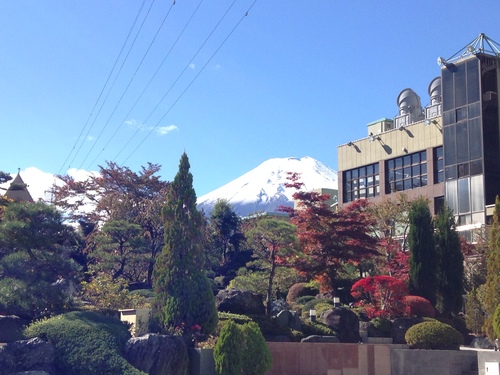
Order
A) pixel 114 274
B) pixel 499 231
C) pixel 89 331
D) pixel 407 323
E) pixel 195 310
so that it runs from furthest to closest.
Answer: pixel 114 274 < pixel 407 323 < pixel 499 231 < pixel 195 310 < pixel 89 331

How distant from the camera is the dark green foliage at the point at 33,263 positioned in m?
22.1

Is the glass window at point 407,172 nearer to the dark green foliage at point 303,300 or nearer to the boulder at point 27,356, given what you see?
the dark green foliage at point 303,300

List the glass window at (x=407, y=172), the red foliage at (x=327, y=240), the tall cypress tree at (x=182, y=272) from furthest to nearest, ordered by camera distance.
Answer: the glass window at (x=407, y=172) → the red foliage at (x=327, y=240) → the tall cypress tree at (x=182, y=272)

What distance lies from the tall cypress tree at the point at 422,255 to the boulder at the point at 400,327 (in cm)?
337

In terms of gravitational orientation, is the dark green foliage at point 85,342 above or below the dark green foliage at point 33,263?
below

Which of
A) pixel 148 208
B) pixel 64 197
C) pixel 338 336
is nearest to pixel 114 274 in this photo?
pixel 148 208

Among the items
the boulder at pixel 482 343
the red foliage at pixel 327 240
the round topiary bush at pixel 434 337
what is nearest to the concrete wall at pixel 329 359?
the round topiary bush at pixel 434 337

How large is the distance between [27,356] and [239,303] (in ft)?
30.4

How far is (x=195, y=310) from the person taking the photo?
73.4 ft

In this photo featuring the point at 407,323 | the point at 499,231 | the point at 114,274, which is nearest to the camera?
the point at 499,231

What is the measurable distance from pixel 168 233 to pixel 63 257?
13.5 feet

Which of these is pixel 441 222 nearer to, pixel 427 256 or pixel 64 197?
pixel 427 256

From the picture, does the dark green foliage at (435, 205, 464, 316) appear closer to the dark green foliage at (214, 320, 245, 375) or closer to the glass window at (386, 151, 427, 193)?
the glass window at (386, 151, 427, 193)

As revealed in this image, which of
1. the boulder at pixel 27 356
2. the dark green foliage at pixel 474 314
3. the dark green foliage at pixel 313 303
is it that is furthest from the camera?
the dark green foliage at pixel 313 303
